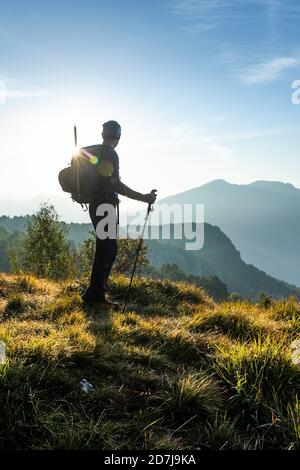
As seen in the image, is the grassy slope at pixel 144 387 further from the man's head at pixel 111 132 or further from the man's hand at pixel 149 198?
the man's head at pixel 111 132

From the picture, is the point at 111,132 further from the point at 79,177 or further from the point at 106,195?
the point at 106,195

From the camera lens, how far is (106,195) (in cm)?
841

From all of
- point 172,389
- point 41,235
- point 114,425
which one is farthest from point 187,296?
point 41,235

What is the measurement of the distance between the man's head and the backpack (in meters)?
0.68

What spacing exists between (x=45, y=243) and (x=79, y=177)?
46848 mm

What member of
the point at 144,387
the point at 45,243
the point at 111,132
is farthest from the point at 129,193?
the point at 45,243

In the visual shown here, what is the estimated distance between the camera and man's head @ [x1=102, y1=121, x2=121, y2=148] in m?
8.32

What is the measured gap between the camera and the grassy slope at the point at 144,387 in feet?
12.0

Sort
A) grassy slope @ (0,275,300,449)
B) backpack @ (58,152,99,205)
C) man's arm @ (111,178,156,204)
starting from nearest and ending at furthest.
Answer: grassy slope @ (0,275,300,449) < backpack @ (58,152,99,205) < man's arm @ (111,178,156,204)

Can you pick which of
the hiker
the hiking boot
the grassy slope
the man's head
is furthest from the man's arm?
the grassy slope

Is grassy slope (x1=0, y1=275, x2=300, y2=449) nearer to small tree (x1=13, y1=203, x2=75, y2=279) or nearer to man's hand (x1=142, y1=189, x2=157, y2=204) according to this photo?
man's hand (x1=142, y1=189, x2=157, y2=204)
